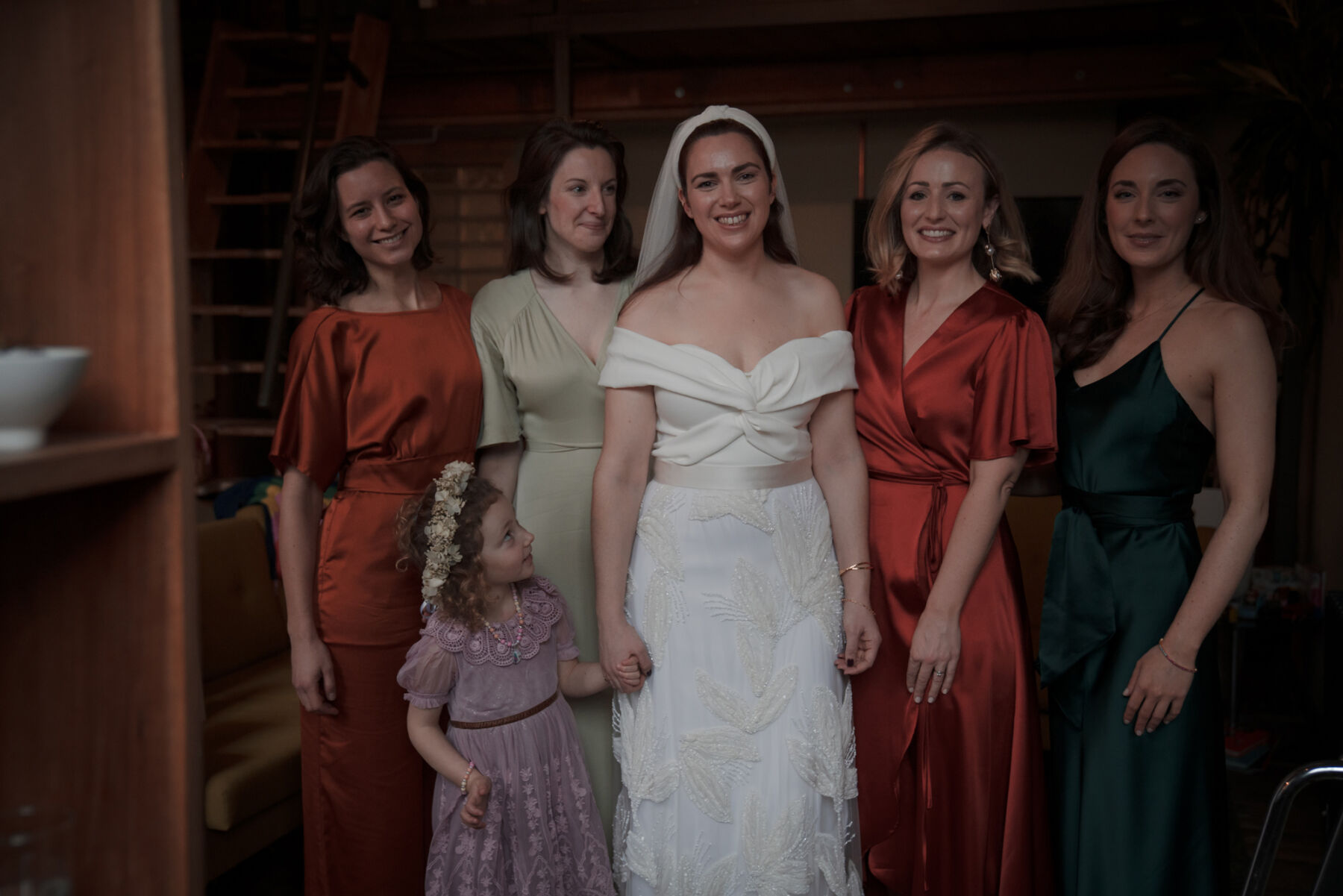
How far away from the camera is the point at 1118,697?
7.21 ft

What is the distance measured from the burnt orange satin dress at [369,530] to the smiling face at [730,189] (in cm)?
64

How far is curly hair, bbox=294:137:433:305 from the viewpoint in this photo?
2375 millimetres

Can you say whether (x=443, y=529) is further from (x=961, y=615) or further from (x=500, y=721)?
(x=961, y=615)

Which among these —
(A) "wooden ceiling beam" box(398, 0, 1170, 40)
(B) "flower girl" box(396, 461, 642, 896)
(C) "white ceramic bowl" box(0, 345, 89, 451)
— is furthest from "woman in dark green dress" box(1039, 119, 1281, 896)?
(A) "wooden ceiling beam" box(398, 0, 1170, 40)

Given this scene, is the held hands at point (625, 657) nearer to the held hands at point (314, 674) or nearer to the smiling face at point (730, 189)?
the held hands at point (314, 674)

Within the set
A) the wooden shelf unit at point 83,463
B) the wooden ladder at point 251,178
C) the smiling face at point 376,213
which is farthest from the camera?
the wooden ladder at point 251,178

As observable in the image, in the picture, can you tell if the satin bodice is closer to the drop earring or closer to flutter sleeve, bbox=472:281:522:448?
the drop earring

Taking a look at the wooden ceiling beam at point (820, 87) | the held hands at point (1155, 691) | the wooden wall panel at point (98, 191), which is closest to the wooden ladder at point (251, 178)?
the wooden ceiling beam at point (820, 87)

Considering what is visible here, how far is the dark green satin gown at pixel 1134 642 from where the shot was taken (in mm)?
2156

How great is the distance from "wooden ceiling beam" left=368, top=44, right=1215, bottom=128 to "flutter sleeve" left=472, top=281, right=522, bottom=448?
369cm

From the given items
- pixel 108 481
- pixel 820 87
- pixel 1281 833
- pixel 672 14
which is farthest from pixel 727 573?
pixel 820 87

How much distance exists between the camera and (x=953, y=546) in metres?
2.13

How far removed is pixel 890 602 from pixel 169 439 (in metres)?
1.60

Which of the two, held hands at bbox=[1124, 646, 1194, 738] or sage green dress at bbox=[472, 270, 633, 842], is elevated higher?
sage green dress at bbox=[472, 270, 633, 842]
